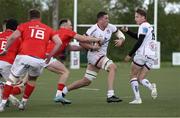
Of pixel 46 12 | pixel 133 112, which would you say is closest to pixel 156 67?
pixel 133 112

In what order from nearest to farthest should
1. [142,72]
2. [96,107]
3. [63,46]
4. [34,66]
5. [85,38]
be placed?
1. [34,66]
2. [96,107]
3. [85,38]
4. [63,46]
5. [142,72]

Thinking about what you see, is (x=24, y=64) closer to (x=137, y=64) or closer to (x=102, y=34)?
(x=102, y=34)

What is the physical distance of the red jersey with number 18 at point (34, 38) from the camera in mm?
12891

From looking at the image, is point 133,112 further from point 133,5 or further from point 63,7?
point 63,7

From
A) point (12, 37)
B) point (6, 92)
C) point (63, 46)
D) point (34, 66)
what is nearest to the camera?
point (12, 37)

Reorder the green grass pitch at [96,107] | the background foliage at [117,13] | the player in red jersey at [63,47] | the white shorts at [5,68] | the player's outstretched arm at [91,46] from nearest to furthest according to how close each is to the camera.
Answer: the green grass pitch at [96,107]
the white shorts at [5,68]
the player in red jersey at [63,47]
the player's outstretched arm at [91,46]
the background foliage at [117,13]

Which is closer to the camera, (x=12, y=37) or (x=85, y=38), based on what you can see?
(x=12, y=37)

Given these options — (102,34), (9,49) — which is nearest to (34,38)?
(9,49)

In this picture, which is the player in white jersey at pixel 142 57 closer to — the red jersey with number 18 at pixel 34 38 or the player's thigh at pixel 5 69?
the red jersey with number 18 at pixel 34 38

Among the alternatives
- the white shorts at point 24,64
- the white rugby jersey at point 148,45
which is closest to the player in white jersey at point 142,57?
the white rugby jersey at point 148,45

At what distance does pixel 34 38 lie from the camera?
12.9m

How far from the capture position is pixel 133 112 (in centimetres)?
1261

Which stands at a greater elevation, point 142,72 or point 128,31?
point 128,31

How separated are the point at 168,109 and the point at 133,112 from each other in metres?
0.93
